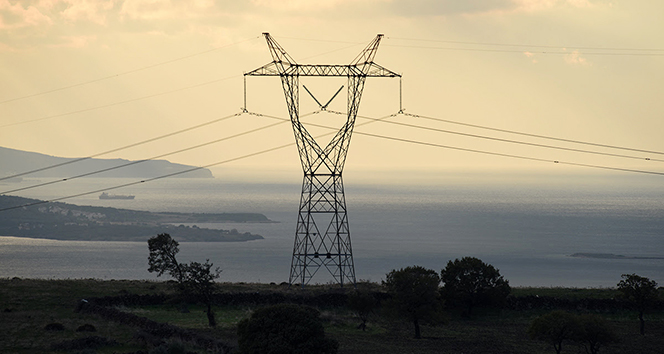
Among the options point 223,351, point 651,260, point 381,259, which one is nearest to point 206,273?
point 223,351

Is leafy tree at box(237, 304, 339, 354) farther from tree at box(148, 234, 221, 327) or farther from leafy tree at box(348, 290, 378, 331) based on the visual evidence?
leafy tree at box(348, 290, 378, 331)

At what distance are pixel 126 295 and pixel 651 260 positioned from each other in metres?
178

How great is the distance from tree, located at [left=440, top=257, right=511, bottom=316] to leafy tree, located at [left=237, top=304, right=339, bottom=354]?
884 inches

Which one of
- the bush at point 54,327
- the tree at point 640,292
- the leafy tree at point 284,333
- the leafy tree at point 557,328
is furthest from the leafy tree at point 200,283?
the tree at point 640,292

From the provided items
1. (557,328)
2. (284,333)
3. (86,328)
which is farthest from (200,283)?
(557,328)

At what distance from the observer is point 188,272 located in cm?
4447

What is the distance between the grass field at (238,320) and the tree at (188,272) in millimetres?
1760

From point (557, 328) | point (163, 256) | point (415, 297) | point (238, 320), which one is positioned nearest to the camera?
point (557, 328)

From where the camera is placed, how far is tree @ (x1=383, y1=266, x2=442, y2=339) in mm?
41594

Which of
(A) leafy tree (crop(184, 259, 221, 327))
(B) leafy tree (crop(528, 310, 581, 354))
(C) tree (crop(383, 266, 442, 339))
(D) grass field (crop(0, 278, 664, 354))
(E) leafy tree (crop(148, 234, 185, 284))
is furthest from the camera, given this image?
(E) leafy tree (crop(148, 234, 185, 284))

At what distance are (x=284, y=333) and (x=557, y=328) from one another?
1527 cm

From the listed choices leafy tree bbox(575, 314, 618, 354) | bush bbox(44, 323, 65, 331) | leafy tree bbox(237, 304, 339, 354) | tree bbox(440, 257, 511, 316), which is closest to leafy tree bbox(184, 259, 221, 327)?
bush bbox(44, 323, 65, 331)

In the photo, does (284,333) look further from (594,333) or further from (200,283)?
(200,283)

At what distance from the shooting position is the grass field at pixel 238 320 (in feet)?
119
